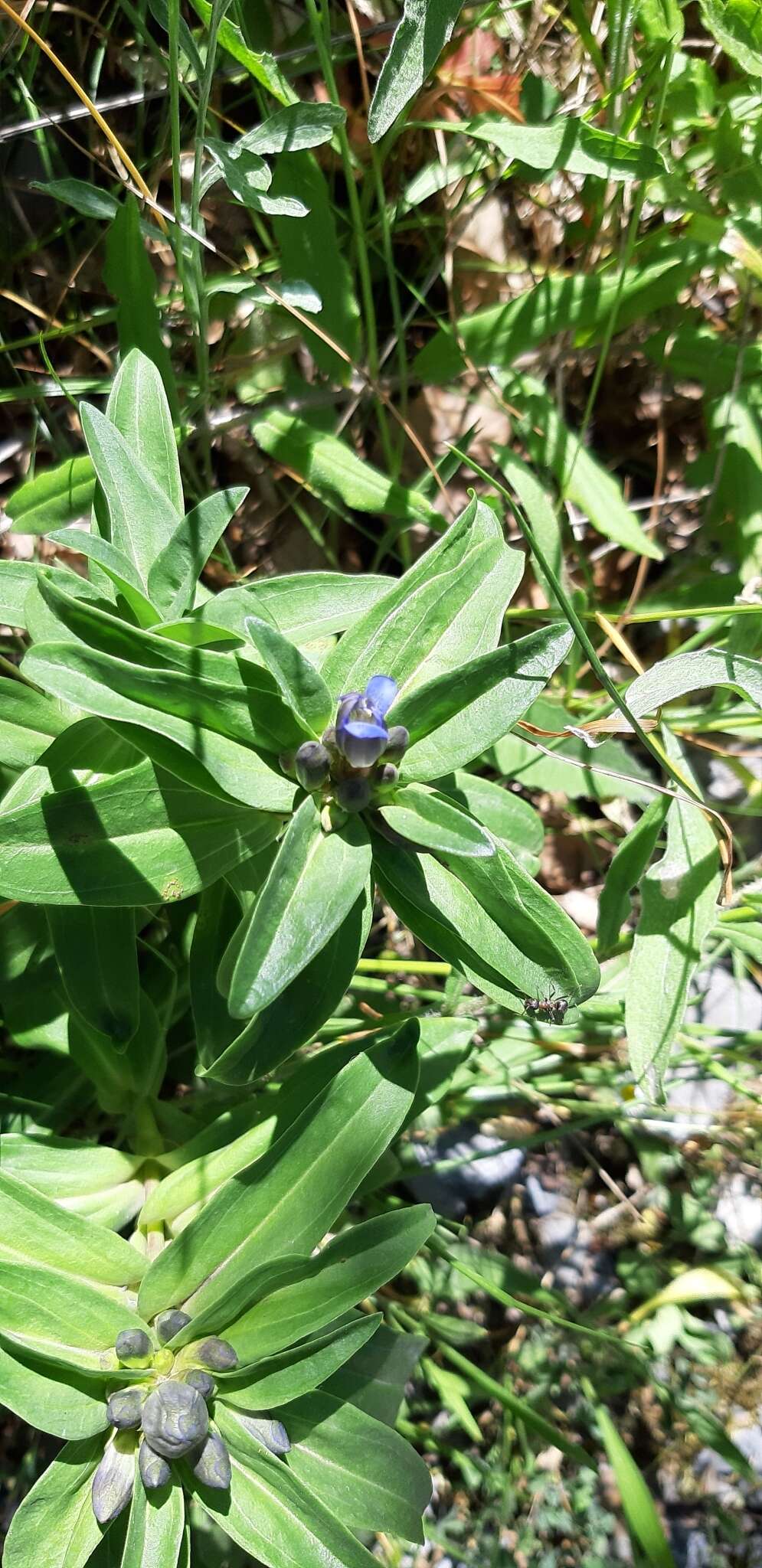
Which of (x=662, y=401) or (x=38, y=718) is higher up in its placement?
(x=38, y=718)

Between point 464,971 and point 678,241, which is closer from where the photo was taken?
point 464,971

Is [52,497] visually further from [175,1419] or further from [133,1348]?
[175,1419]

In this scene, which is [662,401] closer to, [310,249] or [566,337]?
[566,337]

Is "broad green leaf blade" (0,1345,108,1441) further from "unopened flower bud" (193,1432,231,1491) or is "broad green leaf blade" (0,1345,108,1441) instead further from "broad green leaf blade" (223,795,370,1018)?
"broad green leaf blade" (223,795,370,1018)

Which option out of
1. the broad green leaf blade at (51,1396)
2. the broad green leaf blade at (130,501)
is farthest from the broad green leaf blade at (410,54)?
the broad green leaf blade at (51,1396)

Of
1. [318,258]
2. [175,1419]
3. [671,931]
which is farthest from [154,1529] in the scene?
[318,258]

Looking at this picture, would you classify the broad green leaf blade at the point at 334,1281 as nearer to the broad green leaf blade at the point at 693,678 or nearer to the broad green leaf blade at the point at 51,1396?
the broad green leaf blade at the point at 51,1396

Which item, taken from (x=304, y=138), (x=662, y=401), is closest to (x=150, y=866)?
(x=304, y=138)
